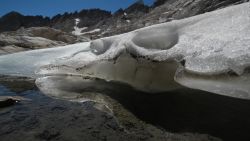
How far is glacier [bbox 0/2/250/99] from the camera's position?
444 centimetres

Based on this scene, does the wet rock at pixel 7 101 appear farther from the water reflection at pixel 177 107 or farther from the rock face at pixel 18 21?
the rock face at pixel 18 21

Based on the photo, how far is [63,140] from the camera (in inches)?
137

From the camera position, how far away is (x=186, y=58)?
17.0 feet

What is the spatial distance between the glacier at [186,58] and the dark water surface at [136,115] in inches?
16.1

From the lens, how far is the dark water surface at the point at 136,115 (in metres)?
3.65

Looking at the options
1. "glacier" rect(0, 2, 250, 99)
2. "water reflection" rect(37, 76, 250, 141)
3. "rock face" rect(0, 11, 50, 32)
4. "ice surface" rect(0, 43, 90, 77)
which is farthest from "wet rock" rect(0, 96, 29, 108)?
"rock face" rect(0, 11, 50, 32)

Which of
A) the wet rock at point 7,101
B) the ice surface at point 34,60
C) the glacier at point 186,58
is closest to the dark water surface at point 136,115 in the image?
the wet rock at point 7,101

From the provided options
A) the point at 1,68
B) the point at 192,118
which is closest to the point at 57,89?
the point at 192,118

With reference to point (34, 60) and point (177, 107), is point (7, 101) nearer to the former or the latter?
point (177, 107)

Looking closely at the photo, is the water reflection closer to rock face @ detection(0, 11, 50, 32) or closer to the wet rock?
the wet rock

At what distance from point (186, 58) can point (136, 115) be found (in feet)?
5.43

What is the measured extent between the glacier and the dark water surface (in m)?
0.41

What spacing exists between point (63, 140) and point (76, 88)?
11.3ft

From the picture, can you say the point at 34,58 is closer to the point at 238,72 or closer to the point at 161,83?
the point at 161,83
